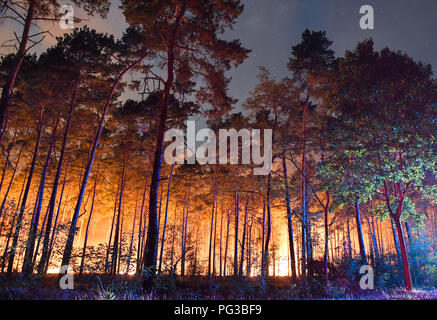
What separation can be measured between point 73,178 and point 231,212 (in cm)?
1918

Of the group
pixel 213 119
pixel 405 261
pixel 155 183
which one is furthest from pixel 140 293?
pixel 405 261

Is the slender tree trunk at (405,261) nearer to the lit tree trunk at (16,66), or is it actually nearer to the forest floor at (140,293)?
the forest floor at (140,293)

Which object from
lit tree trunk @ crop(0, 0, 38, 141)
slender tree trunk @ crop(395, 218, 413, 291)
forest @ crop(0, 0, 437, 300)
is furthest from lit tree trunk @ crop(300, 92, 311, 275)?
lit tree trunk @ crop(0, 0, 38, 141)

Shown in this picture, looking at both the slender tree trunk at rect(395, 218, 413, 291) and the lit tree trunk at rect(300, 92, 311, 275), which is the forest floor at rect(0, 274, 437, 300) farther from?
the lit tree trunk at rect(300, 92, 311, 275)

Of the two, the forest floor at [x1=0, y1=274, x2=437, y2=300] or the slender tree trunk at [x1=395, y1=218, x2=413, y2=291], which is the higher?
the slender tree trunk at [x1=395, y1=218, x2=413, y2=291]

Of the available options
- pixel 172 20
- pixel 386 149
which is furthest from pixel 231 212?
pixel 172 20

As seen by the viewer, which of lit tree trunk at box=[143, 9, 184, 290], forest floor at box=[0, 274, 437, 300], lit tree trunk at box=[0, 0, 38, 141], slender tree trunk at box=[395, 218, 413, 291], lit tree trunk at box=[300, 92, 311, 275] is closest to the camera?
forest floor at box=[0, 274, 437, 300]

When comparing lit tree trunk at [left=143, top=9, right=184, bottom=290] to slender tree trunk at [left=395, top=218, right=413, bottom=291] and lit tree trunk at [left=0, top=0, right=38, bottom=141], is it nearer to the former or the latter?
lit tree trunk at [left=0, top=0, right=38, bottom=141]

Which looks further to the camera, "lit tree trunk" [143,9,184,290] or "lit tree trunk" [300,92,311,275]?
"lit tree trunk" [300,92,311,275]

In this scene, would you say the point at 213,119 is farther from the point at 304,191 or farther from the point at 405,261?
the point at 405,261

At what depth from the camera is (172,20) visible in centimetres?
1038

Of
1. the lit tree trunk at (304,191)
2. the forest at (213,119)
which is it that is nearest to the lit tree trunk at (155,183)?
the forest at (213,119)

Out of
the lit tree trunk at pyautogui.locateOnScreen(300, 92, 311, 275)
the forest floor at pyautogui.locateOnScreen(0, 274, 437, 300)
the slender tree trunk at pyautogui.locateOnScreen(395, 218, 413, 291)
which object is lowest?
the forest floor at pyautogui.locateOnScreen(0, 274, 437, 300)

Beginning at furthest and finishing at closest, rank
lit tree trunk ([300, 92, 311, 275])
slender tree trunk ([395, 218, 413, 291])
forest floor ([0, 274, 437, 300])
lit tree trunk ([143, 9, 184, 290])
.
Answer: lit tree trunk ([300, 92, 311, 275]) < slender tree trunk ([395, 218, 413, 291]) < lit tree trunk ([143, 9, 184, 290]) < forest floor ([0, 274, 437, 300])
